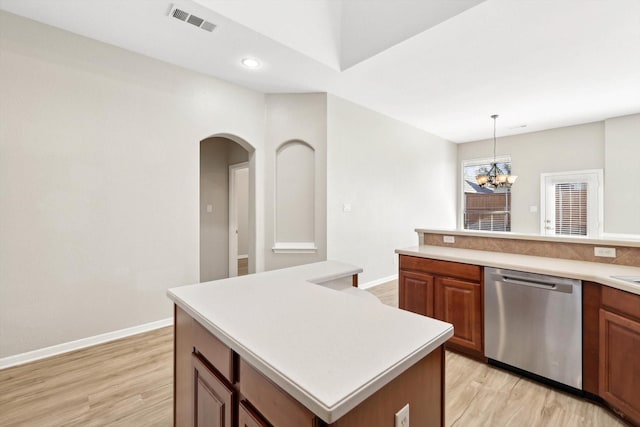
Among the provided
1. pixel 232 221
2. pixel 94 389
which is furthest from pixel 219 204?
pixel 94 389

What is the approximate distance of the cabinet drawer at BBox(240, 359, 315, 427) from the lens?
2.27 ft

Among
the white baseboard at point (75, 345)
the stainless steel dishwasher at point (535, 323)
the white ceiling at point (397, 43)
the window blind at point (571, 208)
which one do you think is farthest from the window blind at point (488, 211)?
the white baseboard at point (75, 345)

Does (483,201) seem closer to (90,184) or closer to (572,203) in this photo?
(572,203)

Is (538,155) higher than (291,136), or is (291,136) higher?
(538,155)

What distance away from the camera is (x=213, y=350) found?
3.61 ft

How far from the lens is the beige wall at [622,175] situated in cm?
494

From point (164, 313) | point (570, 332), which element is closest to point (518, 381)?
point (570, 332)

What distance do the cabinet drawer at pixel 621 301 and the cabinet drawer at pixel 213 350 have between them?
212 cm

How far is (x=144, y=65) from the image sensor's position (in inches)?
120

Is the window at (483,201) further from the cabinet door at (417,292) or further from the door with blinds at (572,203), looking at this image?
the cabinet door at (417,292)


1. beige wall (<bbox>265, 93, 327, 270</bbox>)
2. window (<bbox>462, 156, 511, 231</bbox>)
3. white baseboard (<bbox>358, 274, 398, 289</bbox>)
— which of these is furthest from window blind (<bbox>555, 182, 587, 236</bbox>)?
beige wall (<bbox>265, 93, 327, 270</bbox>)

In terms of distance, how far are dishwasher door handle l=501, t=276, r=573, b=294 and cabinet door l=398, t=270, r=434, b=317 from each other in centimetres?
61

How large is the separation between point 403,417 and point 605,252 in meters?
2.35

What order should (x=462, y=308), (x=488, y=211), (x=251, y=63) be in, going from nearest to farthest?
(x=462, y=308) → (x=251, y=63) → (x=488, y=211)
